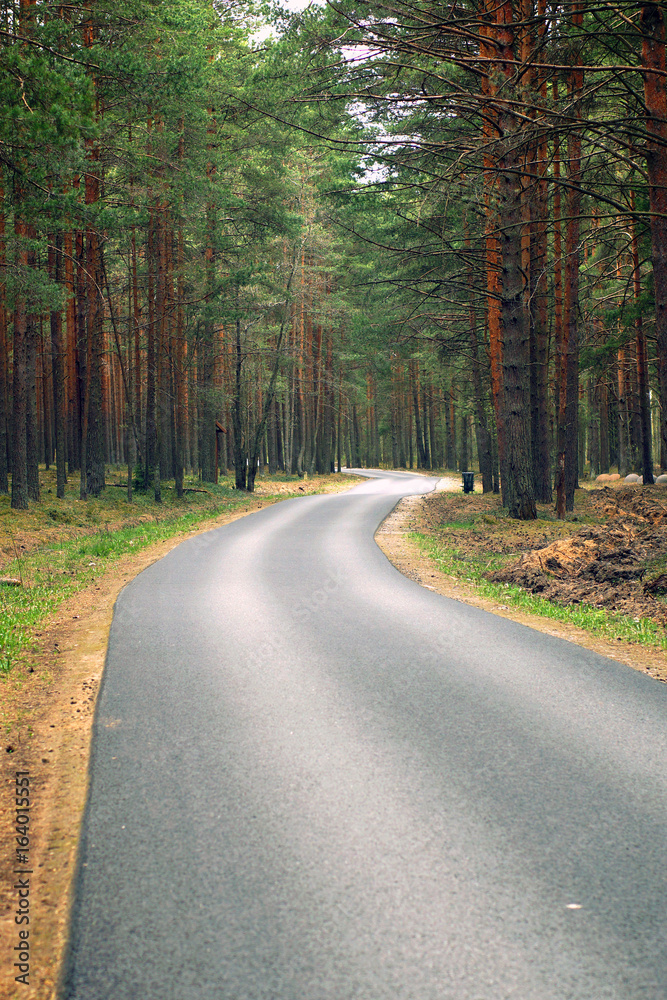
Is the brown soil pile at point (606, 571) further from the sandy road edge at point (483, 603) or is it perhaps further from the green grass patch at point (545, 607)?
the sandy road edge at point (483, 603)

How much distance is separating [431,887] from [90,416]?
67.4 ft

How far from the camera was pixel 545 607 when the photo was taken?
9.02m

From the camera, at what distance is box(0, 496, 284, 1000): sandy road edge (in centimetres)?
268

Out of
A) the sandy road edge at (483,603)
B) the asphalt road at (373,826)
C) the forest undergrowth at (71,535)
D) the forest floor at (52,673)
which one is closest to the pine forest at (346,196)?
the forest undergrowth at (71,535)

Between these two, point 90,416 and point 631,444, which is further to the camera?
point 631,444

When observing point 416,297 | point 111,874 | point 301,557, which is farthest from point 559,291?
point 111,874

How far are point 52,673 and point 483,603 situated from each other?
18.8 feet

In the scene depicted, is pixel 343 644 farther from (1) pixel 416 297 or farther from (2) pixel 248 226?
(2) pixel 248 226

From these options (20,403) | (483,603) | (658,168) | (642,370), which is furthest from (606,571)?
(642,370)

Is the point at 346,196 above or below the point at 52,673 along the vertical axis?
above

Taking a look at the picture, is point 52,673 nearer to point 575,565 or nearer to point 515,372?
point 575,565

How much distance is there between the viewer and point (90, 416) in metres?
21.2

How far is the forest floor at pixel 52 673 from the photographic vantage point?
9.62 ft

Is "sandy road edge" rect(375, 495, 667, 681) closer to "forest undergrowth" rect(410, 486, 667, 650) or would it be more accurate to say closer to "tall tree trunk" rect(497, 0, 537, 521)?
"forest undergrowth" rect(410, 486, 667, 650)
